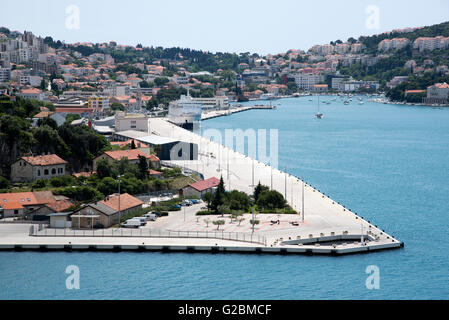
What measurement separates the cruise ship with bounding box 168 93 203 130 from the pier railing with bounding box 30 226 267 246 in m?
33.9

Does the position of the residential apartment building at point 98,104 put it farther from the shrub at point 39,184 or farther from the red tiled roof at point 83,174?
the shrub at point 39,184

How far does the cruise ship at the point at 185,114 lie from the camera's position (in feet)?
170

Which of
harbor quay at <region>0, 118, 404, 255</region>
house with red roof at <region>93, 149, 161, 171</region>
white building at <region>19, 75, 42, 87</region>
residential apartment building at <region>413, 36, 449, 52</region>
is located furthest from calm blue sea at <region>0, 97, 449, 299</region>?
residential apartment building at <region>413, 36, 449, 52</region>

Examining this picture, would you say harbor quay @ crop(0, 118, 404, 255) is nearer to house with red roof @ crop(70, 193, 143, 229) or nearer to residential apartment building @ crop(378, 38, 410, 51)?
house with red roof @ crop(70, 193, 143, 229)

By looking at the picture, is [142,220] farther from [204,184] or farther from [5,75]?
[5,75]

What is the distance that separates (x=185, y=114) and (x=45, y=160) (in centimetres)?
3113

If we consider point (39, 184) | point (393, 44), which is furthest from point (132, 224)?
point (393, 44)

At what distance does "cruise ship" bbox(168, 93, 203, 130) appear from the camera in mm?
51719

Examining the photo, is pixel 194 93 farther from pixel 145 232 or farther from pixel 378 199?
pixel 145 232

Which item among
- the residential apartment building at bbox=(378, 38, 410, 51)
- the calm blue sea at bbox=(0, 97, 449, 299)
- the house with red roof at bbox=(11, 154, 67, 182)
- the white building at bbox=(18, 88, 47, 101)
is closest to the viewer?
the calm blue sea at bbox=(0, 97, 449, 299)

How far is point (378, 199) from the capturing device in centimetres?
2411

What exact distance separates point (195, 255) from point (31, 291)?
3933 millimetres

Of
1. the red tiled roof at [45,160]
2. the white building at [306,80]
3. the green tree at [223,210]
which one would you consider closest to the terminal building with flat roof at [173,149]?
the red tiled roof at [45,160]

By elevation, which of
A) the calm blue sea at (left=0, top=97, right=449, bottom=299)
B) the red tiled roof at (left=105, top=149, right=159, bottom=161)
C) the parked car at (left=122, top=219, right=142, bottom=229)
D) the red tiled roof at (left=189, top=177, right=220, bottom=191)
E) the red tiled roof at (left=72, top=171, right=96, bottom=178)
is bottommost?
the calm blue sea at (left=0, top=97, right=449, bottom=299)
